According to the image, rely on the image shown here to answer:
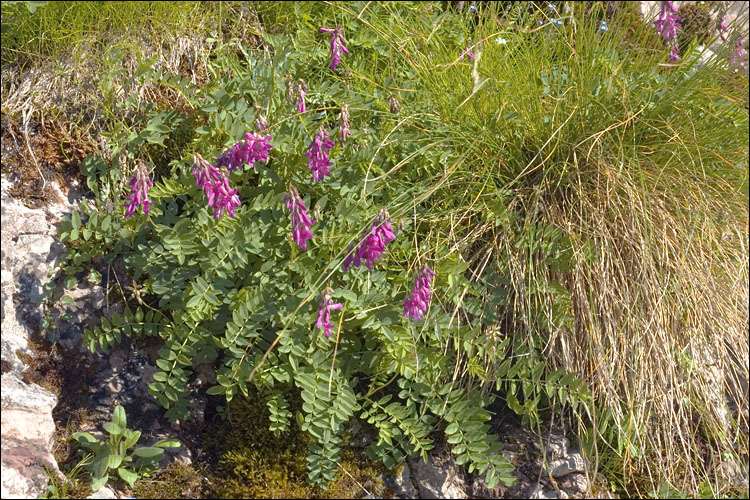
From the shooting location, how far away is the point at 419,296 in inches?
89.9

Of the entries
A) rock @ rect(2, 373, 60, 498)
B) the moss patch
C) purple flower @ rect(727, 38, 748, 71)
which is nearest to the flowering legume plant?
rock @ rect(2, 373, 60, 498)

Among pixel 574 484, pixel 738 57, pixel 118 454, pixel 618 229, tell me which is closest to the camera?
pixel 118 454

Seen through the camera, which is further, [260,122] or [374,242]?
[260,122]

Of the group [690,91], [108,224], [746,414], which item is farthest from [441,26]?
→ [746,414]

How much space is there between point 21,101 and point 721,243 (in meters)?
2.93

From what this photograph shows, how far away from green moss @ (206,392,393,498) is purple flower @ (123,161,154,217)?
31.0 inches

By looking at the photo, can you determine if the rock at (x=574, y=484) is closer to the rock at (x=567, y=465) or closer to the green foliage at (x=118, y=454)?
the rock at (x=567, y=465)

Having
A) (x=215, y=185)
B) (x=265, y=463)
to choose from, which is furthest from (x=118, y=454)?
(x=215, y=185)

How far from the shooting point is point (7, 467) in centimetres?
214

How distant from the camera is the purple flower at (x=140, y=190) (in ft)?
7.57

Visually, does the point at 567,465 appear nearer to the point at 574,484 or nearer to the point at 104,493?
the point at 574,484

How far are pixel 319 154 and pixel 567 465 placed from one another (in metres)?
1.50

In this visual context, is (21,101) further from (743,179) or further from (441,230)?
Result: (743,179)

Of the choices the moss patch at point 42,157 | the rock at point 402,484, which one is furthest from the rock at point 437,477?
the moss patch at point 42,157
